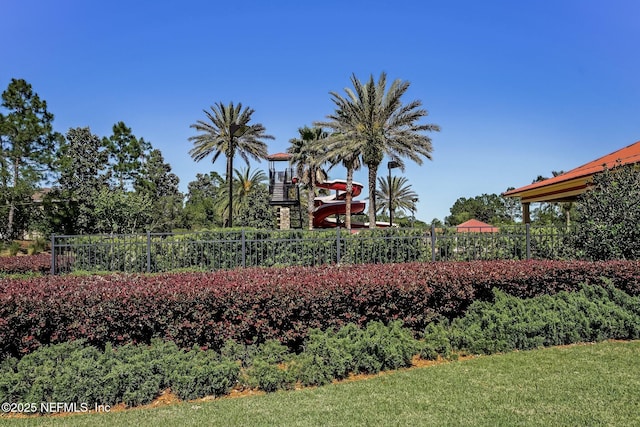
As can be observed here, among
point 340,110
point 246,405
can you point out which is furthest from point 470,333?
point 340,110

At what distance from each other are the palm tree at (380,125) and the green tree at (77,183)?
70.3 ft

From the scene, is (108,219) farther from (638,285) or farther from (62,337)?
(638,285)

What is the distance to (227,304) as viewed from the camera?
17.9ft

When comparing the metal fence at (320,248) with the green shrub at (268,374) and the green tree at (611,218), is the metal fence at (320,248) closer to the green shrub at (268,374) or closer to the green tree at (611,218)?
the green tree at (611,218)

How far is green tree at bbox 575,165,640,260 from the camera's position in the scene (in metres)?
9.65

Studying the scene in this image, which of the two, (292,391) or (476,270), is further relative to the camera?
(476,270)

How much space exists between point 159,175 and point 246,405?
165 ft

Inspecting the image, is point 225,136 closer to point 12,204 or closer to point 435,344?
point 12,204

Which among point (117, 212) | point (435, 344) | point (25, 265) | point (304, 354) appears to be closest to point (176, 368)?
point (304, 354)

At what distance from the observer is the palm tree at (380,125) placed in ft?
74.9

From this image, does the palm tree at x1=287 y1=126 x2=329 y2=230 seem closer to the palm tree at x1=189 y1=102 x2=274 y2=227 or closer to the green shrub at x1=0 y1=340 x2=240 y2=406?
the palm tree at x1=189 y1=102 x2=274 y2=227

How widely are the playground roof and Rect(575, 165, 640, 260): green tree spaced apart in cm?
496

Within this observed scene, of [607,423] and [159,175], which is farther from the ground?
[159,175]

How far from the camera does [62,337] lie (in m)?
5.11
